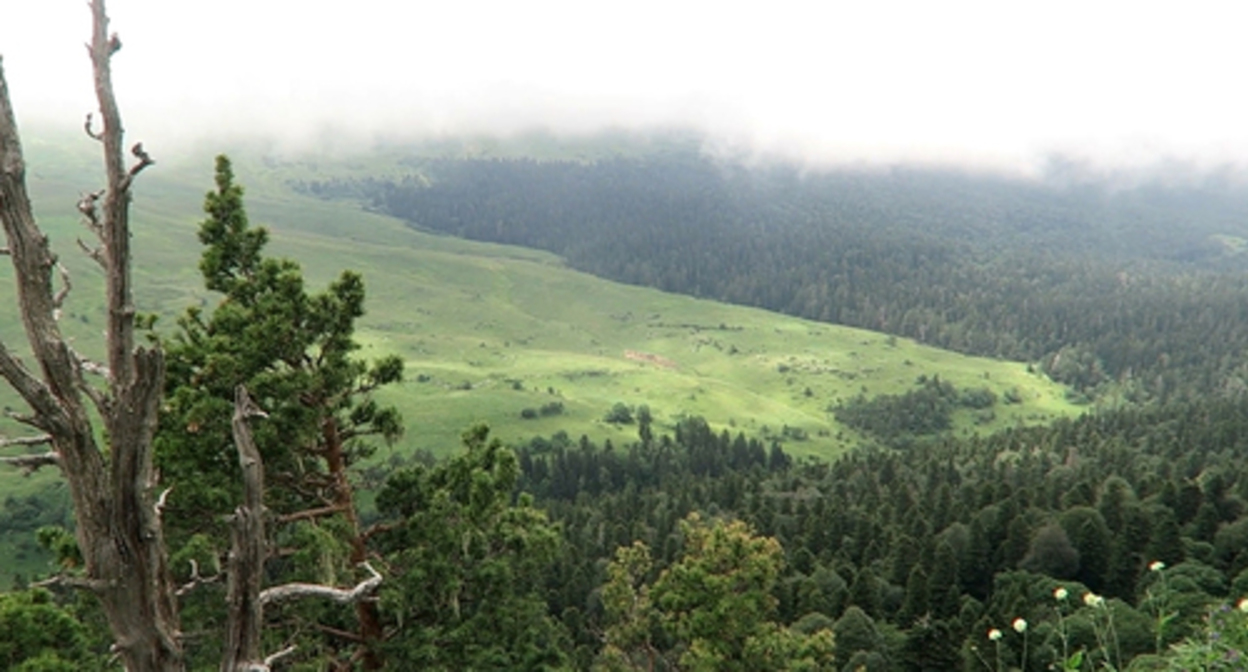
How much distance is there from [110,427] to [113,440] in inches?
4.5

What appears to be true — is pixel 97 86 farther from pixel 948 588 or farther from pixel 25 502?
pixel 25 502

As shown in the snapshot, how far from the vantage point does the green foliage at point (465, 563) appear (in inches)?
948

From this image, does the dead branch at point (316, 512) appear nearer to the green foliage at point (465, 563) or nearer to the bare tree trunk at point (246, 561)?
the green foliage at point (465, 563)

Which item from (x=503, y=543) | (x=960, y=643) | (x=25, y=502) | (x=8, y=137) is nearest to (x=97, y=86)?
(x=8, y=137)

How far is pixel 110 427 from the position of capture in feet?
20.7

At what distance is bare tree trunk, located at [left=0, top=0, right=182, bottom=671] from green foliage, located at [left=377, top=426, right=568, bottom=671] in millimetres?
17106

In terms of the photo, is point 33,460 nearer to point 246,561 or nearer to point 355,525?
point 246,561

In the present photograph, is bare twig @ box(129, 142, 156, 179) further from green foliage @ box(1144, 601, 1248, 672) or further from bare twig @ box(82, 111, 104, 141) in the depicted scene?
green foliage @ box(1144, 601, 1248, 672)

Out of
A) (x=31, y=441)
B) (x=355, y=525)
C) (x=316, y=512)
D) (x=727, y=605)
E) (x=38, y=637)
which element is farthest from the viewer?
(x=727, y=605)

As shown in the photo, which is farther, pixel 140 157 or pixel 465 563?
pixel 465 563

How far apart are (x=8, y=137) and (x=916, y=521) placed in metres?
107

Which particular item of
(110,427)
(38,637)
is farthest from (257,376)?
(110,427)

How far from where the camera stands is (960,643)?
6347 cm

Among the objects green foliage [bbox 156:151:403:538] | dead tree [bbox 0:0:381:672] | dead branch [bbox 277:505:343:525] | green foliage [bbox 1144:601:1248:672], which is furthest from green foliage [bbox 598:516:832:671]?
dead tree [bbox 0:0:381:672]
